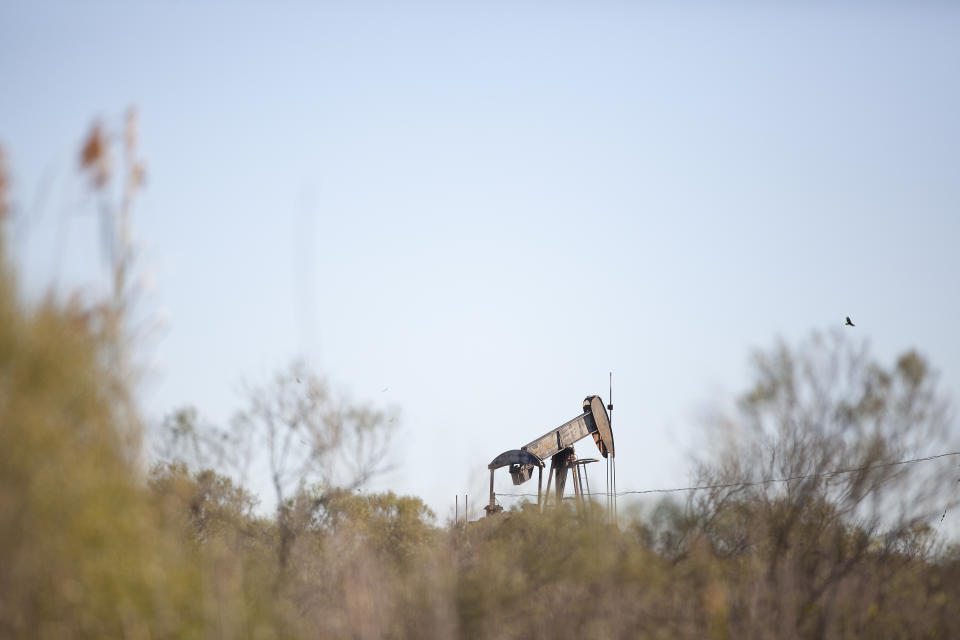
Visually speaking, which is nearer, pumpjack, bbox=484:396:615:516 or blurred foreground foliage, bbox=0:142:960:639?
blurred foreground foliage, bbox=0:142:960:639

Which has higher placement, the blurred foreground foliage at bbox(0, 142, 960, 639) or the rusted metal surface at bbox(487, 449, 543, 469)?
the rusted metal surface at bbox(487, 449, 543, 469)

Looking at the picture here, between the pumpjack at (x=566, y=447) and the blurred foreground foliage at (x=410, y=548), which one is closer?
the blurred foreground foliage at (x=410, y=548)

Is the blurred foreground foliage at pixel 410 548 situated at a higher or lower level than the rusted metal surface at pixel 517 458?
lower

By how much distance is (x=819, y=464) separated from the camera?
1256 cm

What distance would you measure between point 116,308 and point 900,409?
36.8ft

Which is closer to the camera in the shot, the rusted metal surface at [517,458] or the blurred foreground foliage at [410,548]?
the blurred foreground foliage at [410,548]

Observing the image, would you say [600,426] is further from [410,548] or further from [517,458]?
[410,548]

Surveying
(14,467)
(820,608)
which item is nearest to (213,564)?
(14,467)

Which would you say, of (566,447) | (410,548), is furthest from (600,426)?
(410,548)

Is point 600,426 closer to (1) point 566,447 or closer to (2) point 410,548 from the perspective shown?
(1) point 566,447

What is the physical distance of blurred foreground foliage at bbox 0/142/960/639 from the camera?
5.36 metres

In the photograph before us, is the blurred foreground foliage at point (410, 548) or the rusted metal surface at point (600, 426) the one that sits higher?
the rusted metal surface at point (600, 426)

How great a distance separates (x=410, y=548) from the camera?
1952 centimetres

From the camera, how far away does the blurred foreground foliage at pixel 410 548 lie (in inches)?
211
